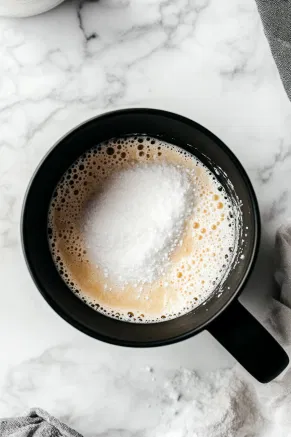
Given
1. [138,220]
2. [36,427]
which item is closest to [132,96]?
[138,220]

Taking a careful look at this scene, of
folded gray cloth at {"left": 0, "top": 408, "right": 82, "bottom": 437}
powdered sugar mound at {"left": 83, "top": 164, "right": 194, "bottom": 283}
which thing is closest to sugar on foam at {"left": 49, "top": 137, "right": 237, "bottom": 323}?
powdered sugar mound at {"left": 83, "top": 164, "right": 194, "bottom": 283}

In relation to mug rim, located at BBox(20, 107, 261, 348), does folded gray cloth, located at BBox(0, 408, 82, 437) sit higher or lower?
lower

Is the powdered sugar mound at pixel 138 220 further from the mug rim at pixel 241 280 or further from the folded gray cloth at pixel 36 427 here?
the folded gray cloth at pixel 36 427

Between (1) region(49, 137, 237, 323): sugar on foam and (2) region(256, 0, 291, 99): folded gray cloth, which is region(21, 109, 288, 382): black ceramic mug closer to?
(1) region(49, 137, 237, 323): sugar on foam

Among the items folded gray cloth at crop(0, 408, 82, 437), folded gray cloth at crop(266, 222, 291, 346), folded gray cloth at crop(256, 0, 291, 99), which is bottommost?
folded gray cloth at crop(0, 408, 82, 437)

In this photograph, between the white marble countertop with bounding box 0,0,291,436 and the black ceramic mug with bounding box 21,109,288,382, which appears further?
the white marble countertop with bounding box 0,0,291,436

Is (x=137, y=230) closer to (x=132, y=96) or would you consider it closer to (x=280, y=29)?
(x=132, y=96)

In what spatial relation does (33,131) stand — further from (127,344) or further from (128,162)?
(127,344)
